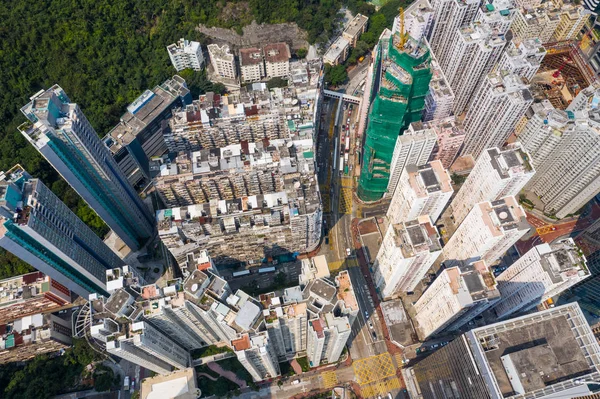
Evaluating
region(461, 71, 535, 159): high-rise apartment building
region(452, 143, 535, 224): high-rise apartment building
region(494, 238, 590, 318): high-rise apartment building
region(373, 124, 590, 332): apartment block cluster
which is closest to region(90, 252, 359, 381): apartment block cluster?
region(373, 124, 590, 332): apartment block cluster

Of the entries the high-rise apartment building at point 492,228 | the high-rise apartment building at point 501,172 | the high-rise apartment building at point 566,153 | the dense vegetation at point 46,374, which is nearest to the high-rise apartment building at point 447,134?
the high-rise apartment building at point 501,172

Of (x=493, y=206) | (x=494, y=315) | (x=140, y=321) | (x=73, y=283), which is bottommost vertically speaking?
(x=494, y=315)

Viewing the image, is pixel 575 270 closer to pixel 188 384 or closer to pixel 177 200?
pixel 188 384

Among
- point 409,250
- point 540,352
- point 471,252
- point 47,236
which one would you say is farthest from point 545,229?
point 47,236

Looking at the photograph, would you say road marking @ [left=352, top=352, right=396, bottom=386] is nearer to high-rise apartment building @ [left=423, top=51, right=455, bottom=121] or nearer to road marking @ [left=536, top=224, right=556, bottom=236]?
road marking @ [left=536, top=224, right=556, bottom=236]

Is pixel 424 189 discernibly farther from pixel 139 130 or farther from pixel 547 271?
pixel 139 130

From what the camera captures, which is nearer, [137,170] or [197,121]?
[197,121]

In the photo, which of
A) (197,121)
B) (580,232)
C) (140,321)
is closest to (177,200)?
(197,121)
